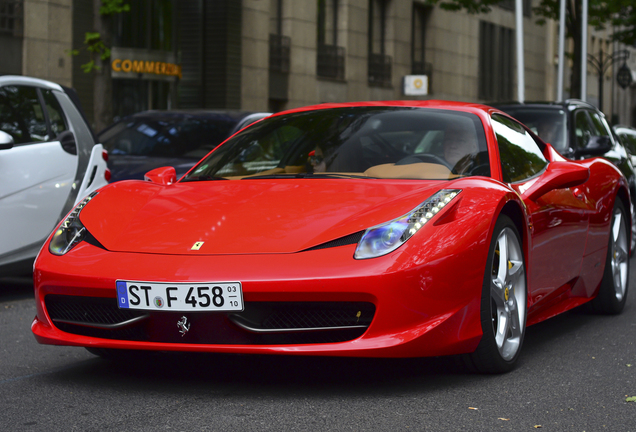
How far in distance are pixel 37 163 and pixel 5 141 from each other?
63 cm

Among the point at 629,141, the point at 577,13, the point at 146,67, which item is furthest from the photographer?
the point at 577,13

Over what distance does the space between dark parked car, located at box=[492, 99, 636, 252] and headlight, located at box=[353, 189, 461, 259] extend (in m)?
5.37

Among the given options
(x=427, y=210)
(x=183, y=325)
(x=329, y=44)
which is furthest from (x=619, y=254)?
(x=329, y=44)

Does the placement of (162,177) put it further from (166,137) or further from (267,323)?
(166,137)

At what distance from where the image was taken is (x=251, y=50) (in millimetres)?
26938

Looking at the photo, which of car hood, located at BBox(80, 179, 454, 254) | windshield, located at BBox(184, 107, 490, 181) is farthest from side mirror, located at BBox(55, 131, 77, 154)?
car hood, located at BBox(80, 179, 454, 254)

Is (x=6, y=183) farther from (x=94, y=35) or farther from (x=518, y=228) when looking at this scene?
(x=94, y=35)

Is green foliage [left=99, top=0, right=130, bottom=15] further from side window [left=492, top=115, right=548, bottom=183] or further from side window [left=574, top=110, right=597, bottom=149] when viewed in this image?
side window [left=492, top=115, right=548, bottom=183]

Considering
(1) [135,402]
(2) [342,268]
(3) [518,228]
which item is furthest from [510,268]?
(1) [135,402]

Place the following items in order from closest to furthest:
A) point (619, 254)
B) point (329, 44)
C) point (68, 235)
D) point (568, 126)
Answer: point (68, 235) < point (619, 254) < point (568, 126) < point (329, 44)

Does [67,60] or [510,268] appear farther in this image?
[67,60]

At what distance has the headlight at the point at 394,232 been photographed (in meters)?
3.95

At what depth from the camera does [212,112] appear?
10.4 meters

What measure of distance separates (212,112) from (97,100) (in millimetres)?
5263
